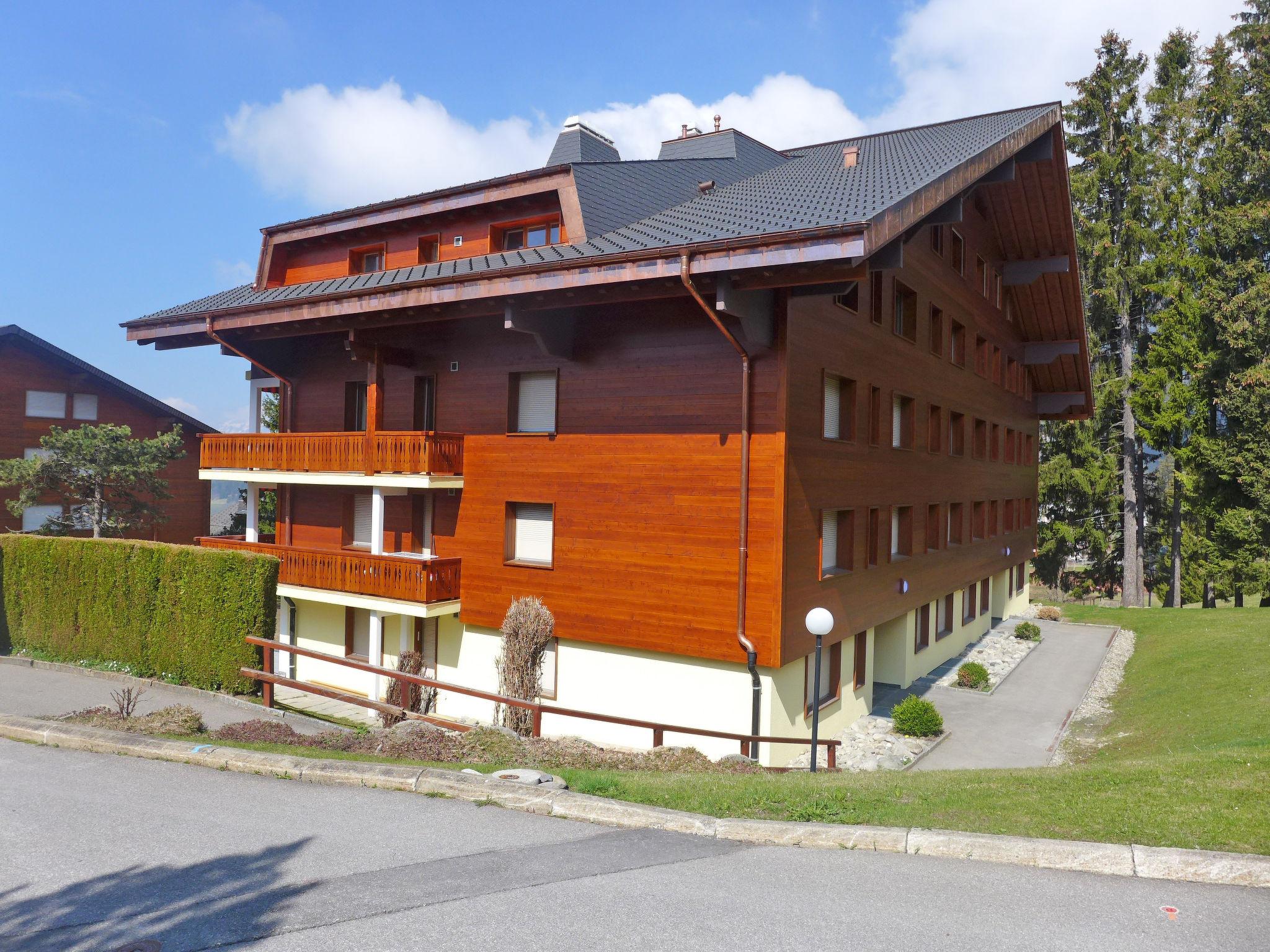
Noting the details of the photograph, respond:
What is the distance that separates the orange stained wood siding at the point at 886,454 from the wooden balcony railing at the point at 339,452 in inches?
263

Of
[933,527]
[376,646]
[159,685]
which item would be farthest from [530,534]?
[933,527]

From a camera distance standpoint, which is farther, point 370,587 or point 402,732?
point 370,587

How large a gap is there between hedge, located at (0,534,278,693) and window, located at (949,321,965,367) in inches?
680

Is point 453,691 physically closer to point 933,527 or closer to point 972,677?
point 972,677

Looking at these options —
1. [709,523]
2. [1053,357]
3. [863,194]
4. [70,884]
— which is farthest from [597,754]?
[1053,357]

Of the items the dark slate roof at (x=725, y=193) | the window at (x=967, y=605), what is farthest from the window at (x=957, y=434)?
the dark slate roof at (x=725, y=193)

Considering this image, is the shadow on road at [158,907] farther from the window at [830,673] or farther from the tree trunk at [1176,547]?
the tree trunk at [1176,547]

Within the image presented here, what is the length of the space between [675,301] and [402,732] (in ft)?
25.7

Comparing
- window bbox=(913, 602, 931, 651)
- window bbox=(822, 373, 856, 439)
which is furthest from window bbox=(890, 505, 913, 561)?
window bbox=(822, 373, 856, 439)

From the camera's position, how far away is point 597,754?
33.4 ft

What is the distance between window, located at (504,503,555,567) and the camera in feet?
50.9

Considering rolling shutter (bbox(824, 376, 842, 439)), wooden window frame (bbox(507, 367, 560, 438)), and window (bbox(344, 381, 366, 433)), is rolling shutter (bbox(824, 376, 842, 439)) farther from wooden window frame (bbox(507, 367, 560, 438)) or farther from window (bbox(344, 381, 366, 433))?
window (bbox(344, 381, 366, 433))

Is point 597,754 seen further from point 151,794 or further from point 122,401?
point 122,401

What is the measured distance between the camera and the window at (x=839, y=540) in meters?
15.5
